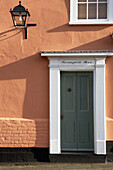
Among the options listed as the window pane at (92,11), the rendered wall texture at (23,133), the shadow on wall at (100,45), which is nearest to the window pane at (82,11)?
the window pane at (92,11)

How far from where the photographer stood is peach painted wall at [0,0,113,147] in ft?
22.5

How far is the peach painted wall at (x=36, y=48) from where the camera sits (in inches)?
270

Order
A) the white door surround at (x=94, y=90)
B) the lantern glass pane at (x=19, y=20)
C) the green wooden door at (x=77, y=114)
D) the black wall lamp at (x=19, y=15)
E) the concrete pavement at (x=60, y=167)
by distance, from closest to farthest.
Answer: the black wall lamp at (x=19, y=15)
the lantern glass pane at (x=19, y=20)
the concrete pavement at (x=60, y=167)
the white door surround at (x=94, y=90)
the green wooden door at (x=77, y=114)

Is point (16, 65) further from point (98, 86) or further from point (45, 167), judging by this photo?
point (45, 167)

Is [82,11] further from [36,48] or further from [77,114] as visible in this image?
[77,114]

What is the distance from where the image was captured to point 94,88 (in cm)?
682

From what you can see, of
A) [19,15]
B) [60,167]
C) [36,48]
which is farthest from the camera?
[36,48]

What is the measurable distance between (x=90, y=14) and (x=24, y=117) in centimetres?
352

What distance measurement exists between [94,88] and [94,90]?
0.19 ft

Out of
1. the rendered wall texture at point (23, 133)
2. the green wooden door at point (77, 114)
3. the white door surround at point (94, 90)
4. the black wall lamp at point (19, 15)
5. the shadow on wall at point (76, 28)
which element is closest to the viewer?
the black wall lamp at point (19, 15)

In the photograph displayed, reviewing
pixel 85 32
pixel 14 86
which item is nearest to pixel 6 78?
pixel 14 86

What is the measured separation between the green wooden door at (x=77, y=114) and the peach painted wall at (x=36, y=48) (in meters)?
0.59

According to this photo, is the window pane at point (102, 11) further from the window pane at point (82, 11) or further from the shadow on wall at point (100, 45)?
the shadow on wall at point (100, 45)

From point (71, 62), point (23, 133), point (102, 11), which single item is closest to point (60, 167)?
point (23, 133)
